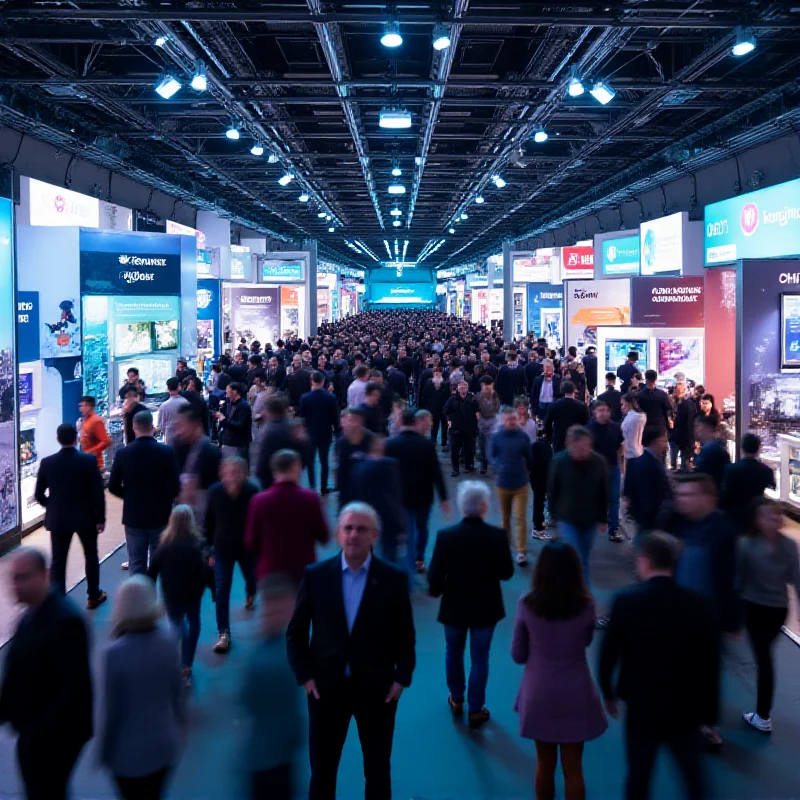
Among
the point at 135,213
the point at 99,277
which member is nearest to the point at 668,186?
the point at 135,213

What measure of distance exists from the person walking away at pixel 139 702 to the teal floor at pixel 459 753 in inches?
33.9

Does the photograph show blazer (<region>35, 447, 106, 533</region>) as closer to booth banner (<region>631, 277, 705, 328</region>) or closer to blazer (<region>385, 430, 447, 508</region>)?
blazer (<region>385, 430, 447, 508</region>)

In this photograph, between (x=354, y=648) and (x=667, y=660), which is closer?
(x=667, y=660)

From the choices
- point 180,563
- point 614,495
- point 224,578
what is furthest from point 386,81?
point 180,563

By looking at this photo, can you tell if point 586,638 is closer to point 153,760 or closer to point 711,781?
point 711,781

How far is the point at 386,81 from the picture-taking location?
37.2 feet

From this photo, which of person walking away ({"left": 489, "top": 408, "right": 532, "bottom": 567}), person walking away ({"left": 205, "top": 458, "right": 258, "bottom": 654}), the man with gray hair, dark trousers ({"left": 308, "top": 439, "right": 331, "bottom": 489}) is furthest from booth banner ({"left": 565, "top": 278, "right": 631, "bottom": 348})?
the man with gray hair

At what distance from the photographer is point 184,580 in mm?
4734

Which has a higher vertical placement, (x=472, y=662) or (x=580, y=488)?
(x=580, y=488)

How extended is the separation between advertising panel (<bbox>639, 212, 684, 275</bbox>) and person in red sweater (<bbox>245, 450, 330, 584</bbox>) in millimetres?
11970

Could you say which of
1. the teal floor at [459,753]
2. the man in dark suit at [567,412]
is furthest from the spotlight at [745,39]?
the teal floor at [459,753]

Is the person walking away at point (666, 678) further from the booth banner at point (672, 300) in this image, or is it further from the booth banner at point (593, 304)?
the booth banner at point (593, 304)

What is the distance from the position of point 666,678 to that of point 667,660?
6cm

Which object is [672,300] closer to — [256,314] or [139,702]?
[139,702]
